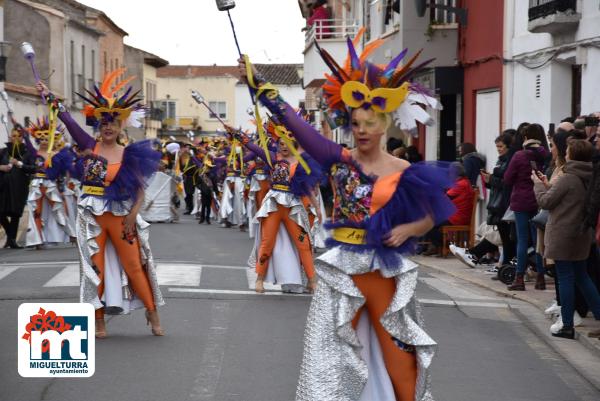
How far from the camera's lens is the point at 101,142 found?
33.6 feet

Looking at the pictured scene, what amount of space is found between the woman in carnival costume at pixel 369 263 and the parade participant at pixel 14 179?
14254 mm

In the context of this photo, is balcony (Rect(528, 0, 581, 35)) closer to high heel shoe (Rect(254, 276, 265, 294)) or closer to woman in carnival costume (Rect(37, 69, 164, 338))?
high heel shoe (Rect(254, 276, 265, 294))

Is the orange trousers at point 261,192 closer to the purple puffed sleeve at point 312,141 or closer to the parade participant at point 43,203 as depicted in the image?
the parade participant at point 43,203

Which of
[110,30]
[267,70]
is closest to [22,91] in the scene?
[110,30]

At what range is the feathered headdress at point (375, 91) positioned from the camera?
21.8ft

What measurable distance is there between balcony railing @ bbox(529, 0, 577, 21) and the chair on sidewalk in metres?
2.96

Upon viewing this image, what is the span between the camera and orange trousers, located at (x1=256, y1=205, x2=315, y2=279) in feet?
44.1

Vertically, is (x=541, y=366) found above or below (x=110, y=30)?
below

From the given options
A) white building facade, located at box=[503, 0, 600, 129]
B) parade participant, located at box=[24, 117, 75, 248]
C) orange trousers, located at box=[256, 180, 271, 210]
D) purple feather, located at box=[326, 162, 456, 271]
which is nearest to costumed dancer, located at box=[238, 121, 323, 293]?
orange trousers, located at box=[256, 180, 271, 210]

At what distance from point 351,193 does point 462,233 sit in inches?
488

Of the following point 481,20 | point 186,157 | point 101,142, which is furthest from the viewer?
point 186,157

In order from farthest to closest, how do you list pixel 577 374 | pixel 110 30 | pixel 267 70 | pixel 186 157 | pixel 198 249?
pixel 267 70 < pixel 110 30 < pixel 186 157 < pixel 198 249 < pixel 577 374

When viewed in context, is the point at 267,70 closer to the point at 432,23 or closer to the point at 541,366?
the point at 432,23

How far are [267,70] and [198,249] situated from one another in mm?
73625
